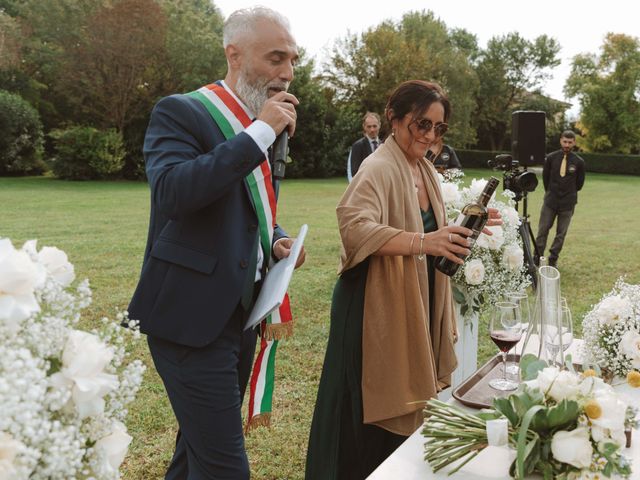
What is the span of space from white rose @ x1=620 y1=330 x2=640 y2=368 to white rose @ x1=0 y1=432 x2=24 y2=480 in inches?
73.4

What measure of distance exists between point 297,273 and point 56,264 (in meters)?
7.28

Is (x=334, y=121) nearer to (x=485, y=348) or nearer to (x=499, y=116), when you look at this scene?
(x=499, y=116)

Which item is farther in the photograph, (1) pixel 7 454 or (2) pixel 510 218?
(2) pixel 510 218

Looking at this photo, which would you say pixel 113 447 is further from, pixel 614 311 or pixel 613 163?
pixel 613 163

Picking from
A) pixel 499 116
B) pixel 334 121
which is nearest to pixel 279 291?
pixel 334 121

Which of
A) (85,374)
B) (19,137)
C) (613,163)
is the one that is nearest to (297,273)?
(85,374)

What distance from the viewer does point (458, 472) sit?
1559mm

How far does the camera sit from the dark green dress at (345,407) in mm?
2654

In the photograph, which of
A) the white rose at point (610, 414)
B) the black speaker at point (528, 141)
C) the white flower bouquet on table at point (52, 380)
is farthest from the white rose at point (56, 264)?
the black speaker at point (528, 141)

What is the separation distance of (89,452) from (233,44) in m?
1.46

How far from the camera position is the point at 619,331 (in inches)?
81.1

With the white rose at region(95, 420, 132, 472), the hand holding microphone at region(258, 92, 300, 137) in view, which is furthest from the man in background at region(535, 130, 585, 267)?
the white rose at region(95, 420, 132, 472)

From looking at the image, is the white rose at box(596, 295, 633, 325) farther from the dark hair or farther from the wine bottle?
the dark hair

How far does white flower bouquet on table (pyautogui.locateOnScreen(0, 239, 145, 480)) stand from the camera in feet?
2.61
